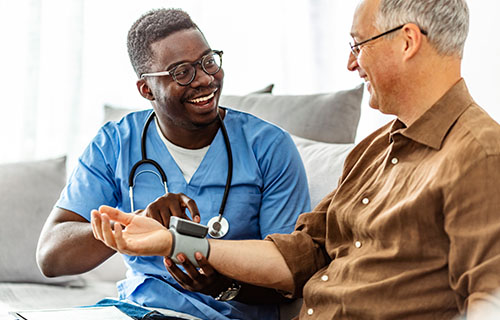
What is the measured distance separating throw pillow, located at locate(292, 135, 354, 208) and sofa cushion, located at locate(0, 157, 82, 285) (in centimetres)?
92

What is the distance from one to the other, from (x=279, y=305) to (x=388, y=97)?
68 cm

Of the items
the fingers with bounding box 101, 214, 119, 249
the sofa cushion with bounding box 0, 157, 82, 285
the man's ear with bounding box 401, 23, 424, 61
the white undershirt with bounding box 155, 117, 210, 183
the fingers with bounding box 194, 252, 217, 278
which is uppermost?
the man's ear with bounding box 401, 23, 424, 61

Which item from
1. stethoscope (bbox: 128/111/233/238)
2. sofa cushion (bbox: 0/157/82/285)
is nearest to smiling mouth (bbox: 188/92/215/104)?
stethoscope (bbox: 128/111/233/238)

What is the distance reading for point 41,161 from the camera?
2361 mm

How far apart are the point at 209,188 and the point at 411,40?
0.70 meters

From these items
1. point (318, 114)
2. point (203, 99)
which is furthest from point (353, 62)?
point (318, 114)

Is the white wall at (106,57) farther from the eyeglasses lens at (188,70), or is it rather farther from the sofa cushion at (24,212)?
the eyeglasses lens at (188,70)

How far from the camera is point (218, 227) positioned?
1646mm

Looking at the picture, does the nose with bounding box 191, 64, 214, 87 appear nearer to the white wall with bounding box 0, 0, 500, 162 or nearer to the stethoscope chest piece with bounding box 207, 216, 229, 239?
the stethoscope chest piece with bounding box 207, 216, 229, 239

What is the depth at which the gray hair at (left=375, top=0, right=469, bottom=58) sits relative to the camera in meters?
1.20

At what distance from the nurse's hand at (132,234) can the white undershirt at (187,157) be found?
37 centimetres

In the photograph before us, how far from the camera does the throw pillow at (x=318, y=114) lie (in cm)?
215

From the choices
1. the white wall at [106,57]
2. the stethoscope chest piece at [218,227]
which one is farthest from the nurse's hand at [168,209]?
the white wall at [106,57]

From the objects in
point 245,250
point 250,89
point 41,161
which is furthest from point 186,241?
point 250,89
